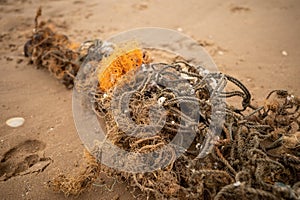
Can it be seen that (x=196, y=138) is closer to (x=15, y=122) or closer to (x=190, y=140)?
(x=190, y=140)

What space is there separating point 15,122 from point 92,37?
1.71 metres

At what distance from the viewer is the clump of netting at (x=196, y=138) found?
1441mm

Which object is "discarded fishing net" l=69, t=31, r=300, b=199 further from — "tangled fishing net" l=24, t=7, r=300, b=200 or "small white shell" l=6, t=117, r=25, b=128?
"small white shell" l=6, t=117, r=25, b=128

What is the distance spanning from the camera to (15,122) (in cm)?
235

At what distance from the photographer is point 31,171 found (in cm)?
194

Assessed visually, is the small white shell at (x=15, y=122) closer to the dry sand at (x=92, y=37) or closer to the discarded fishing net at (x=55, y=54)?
the dry sand at (x=92, y=37)

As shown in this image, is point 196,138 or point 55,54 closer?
point 196,138

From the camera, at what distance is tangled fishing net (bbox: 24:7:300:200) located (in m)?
1.44

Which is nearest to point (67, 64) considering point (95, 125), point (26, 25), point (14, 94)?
point (14, 94)

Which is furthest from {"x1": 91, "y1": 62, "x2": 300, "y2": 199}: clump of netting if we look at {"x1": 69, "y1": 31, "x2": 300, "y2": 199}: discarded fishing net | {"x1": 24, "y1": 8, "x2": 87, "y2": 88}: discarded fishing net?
{"x1": 24, "y1": 8, "x2": 87, "y2": 88}: discarded fishing net

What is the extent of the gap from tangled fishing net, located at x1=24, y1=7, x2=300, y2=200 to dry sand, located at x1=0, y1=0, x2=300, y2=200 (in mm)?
300

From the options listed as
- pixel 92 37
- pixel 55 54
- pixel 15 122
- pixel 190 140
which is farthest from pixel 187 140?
pixel 92 37

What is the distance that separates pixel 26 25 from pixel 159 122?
3157mm

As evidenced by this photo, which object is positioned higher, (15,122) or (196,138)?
(196,138)
